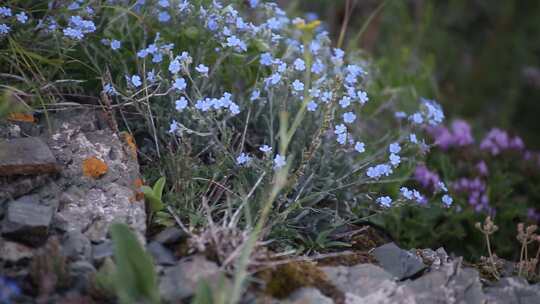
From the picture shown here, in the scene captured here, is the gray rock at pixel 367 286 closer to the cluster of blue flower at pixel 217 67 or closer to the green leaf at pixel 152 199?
the cluster of blue flower at pixel 217 67

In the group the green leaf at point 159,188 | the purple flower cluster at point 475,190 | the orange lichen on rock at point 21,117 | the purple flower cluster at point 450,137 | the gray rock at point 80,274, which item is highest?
the purple flower cluster at point 450,137

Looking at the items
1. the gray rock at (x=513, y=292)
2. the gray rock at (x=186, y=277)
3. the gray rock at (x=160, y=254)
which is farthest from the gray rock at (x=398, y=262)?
the gray rock at (x=160, y=254)

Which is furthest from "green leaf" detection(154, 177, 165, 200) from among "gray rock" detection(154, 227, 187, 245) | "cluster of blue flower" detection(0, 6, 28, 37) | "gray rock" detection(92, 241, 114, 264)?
"cluster of blue flower" detection(0, 6, 28, 37)

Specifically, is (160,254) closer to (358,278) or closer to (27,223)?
(27,223)

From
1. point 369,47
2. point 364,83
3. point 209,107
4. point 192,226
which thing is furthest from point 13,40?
point 369,47

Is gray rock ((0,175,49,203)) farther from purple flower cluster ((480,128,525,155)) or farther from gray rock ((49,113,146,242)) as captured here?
purple flower cluster ((480,128,525,155))

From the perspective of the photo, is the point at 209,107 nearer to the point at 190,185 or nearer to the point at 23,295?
the point at 190,185

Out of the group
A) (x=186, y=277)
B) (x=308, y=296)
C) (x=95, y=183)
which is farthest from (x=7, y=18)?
(x=308, y=296)
